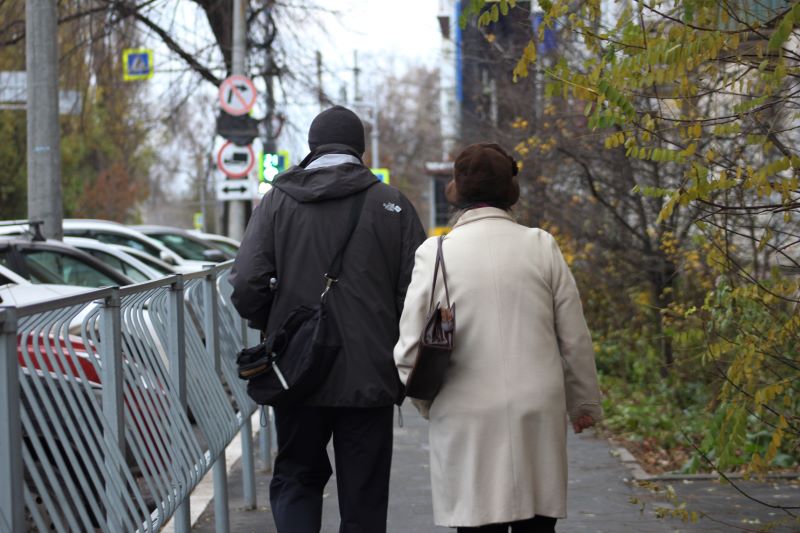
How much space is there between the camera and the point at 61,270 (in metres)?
10.9

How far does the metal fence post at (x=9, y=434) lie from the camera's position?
310cm

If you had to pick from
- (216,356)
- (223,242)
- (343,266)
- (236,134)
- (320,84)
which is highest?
(320,84)

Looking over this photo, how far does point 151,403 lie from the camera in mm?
4660

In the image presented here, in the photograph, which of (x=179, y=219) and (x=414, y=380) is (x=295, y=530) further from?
(x=179, y=219)

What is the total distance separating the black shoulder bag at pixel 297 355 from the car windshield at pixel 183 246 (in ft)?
51.4

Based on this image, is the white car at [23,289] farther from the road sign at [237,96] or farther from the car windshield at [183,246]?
the car windshield at [183,246]

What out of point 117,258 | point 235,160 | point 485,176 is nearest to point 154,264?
point 117,258

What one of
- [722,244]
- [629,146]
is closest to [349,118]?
[629,146]

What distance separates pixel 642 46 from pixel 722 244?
1.61 metres

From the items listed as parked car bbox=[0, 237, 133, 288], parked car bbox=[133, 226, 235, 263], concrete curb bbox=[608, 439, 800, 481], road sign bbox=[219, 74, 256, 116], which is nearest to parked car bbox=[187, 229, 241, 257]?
parked car bbox=[133, 226, 235, 263]

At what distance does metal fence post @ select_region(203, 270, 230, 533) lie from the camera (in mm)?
5973

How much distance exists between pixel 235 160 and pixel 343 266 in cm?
1277

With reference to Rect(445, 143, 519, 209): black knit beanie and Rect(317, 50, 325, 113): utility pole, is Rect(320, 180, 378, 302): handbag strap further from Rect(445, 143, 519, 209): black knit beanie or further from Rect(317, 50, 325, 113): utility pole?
Rect(317, 50, 325, 113): utility pole

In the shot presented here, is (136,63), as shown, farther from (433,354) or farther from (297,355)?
(433,354)
